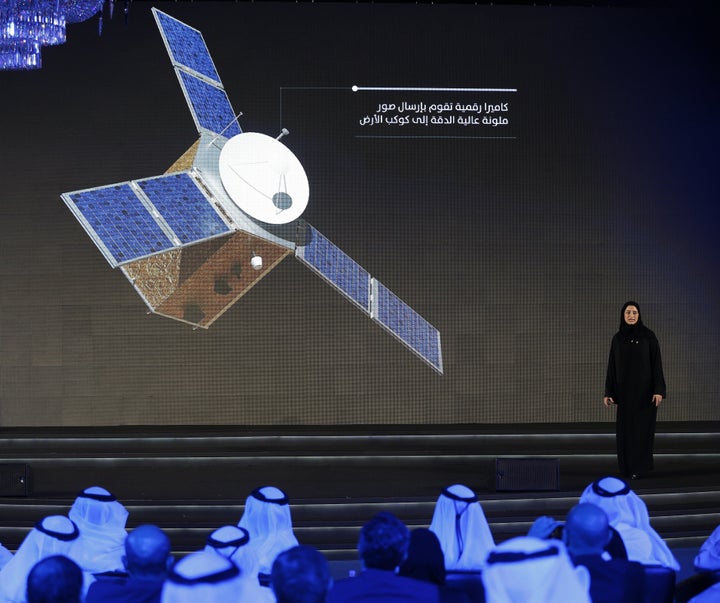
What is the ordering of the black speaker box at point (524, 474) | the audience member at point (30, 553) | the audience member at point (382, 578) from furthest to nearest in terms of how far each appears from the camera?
1. the black speaker box at point (524, 474)
2. the audience member at point (30, 553)
3. the audience member at point (382, 578)

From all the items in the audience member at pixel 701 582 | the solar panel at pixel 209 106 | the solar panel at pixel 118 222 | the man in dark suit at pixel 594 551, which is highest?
the solar panel at pixel 209 106

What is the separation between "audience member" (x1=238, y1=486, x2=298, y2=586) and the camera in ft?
12.5

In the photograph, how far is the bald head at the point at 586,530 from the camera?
2441mm

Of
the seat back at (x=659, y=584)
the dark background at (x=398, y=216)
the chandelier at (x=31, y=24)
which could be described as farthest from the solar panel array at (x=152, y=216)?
the seat back at (x=659, y=584)

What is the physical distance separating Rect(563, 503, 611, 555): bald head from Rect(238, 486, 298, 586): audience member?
158cm

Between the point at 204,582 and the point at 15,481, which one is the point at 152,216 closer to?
the point at 15,481

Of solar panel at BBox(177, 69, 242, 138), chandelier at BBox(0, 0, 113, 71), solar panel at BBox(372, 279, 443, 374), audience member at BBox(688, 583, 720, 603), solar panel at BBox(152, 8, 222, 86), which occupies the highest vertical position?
solar panel at BBox(152, 8, 222, 86)

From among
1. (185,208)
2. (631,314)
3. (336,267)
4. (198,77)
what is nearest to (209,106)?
(198,77)

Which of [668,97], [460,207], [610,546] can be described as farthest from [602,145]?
[610,546]

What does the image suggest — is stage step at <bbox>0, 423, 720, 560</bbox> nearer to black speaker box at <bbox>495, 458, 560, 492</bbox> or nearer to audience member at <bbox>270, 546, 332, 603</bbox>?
black speaker box at <bbox>495, 458, 560, 492</bbox>

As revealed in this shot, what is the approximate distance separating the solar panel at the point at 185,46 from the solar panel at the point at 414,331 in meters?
2.40

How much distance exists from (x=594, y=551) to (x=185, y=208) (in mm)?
5999

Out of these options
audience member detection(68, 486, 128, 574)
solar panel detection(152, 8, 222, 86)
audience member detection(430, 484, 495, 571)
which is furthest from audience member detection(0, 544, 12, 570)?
solar panel detection(152, 8, 222, 86)

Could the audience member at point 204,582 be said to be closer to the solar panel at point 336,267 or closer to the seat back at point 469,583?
the seat back at point 469,583
